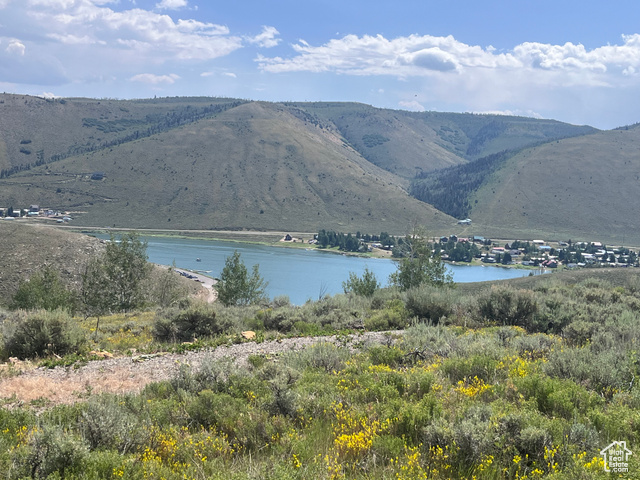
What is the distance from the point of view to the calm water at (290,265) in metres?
61.8

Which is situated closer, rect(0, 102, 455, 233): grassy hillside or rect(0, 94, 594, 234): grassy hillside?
rect(0, 102, 455, 233): grassy hillside

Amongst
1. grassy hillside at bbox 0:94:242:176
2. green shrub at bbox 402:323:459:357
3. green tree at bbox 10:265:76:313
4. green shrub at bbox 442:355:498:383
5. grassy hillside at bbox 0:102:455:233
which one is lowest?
green tree at bbox 10:265:76:313

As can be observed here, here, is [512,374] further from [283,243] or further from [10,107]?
[10,107]

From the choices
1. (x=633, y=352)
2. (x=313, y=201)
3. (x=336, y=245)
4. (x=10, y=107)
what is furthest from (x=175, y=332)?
(x=10, y=107)

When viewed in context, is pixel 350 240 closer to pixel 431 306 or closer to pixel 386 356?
pixel 431 306

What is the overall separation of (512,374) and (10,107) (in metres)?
212

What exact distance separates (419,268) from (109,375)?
19433 millimetres

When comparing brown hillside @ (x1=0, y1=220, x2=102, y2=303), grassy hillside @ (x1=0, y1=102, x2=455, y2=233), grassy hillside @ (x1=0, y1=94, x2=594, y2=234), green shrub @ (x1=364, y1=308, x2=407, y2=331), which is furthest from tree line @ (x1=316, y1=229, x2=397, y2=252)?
green shrub @ (x1=364, y1=308, x2=407, y2=331)

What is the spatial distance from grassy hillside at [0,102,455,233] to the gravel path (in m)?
106

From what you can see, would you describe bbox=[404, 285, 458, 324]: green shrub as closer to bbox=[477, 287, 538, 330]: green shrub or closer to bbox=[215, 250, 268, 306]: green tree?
bbox=[477, 287, 538, 330]: green shrub

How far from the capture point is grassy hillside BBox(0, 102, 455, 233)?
11538 cm

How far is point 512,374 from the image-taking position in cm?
618

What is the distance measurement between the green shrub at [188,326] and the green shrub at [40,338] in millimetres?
2275

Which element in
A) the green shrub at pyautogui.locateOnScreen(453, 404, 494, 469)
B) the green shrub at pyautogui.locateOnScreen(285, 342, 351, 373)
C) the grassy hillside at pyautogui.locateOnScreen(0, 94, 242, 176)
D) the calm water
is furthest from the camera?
the grassy hillside at pyautogui.locateOnScreen(0, 94, 242, 176)
